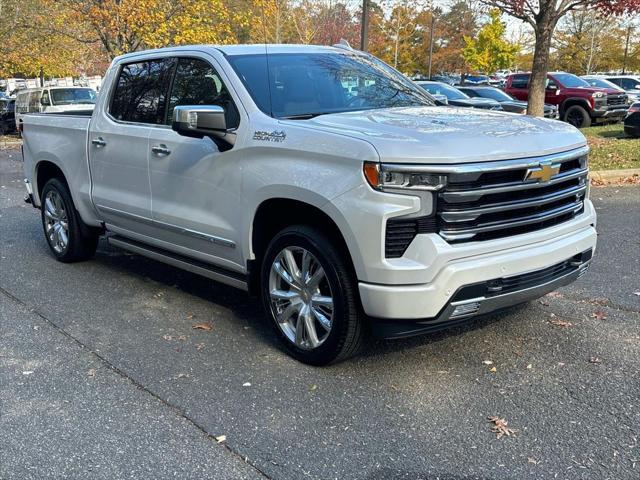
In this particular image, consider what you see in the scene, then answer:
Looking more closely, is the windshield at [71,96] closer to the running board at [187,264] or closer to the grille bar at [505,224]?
the running board at [187,264]

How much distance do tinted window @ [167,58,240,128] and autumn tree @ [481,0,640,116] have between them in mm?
10317

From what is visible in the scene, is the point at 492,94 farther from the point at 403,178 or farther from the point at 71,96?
the point at 403,178

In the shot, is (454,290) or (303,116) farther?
(303,116)

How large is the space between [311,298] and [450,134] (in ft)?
4.18

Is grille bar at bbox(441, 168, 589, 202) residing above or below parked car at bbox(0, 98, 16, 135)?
above

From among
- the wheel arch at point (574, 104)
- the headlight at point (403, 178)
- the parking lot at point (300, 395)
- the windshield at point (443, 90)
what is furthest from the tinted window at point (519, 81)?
the headlight at point (403, 178)

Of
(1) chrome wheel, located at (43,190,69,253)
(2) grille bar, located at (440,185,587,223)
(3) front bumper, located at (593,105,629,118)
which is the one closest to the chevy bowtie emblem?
(2) grille bar, located at (440,185,587,223)

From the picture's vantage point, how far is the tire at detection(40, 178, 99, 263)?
650cm

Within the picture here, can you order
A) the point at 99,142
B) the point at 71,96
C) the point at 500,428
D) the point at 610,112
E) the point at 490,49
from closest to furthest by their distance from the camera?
1. the point at 500,428
2. the point at 99,142
3. the point at 610,112
4. the point at 71,96
5. the point at 490,49

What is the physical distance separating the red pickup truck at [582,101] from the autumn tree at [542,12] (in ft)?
21.0

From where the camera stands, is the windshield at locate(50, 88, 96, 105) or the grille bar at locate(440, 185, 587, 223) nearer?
the grille bar at locate(440, 185, 587, 223)

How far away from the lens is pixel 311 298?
402 cm

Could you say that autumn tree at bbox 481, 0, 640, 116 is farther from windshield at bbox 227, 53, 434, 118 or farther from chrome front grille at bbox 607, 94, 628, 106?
windshield at bbox 227, 53, 434, 118

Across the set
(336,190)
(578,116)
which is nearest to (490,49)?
(578,116)
